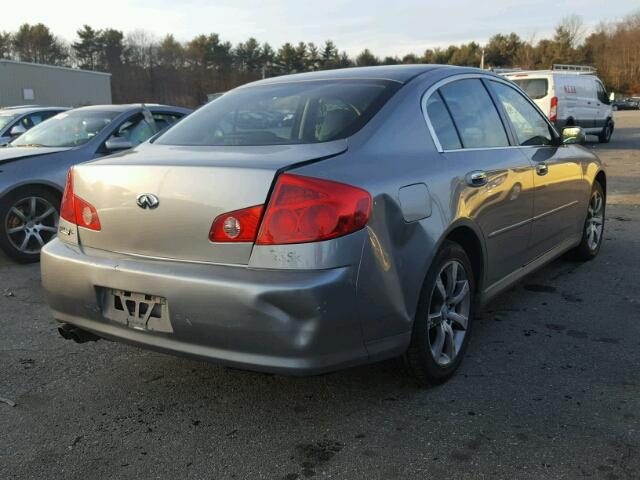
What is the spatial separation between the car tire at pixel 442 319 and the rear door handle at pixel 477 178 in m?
0.34

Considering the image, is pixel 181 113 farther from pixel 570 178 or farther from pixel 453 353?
pixel 453 353

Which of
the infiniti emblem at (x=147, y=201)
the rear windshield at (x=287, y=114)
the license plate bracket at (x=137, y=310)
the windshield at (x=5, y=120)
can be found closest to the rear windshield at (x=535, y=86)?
the windshield at (x=5, y=120)

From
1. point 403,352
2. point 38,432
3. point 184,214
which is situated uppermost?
point 184,214

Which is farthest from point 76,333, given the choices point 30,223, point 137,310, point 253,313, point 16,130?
point 16,130

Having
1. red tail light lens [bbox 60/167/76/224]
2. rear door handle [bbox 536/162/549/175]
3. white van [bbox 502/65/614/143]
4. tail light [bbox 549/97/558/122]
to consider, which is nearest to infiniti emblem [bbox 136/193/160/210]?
red tail light lens [bbox 60/167/76/224]

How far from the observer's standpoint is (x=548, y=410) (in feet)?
8.95

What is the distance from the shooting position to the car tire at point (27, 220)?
5.52m

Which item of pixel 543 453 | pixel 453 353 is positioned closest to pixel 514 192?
pixel 453 353

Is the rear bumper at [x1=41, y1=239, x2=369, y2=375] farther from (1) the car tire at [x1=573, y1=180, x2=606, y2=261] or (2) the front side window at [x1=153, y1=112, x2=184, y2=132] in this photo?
(2) the front side window at [x1=153, y1=112, x2=184, y2=132]

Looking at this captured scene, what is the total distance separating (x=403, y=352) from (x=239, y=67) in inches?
3429

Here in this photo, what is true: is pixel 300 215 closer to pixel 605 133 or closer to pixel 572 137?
pixel 572 137

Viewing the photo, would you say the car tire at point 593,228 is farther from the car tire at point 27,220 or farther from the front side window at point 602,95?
the front side window at point 602,95

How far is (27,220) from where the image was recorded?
570cm

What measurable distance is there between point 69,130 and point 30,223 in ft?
4.35
